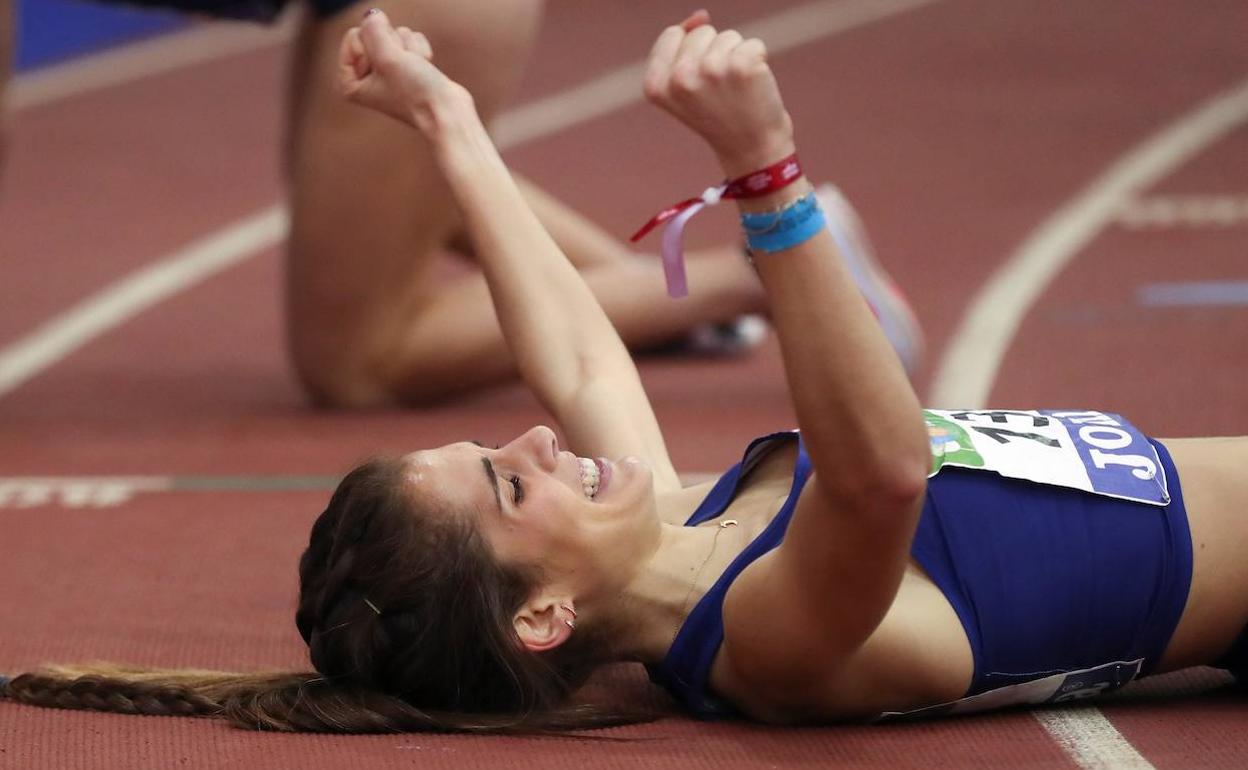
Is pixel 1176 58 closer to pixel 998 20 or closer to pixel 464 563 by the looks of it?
pixel 998 20

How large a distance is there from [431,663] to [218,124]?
6.29 m

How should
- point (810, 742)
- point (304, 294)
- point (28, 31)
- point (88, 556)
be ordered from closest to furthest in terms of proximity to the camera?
point (810, 742) → point (88, 556) → point (304, 294) → point (28, 31)

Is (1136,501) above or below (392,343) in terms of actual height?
above

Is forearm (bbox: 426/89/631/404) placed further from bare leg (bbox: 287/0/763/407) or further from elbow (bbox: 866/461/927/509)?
bare leg (bbox: 287/0/763/407)

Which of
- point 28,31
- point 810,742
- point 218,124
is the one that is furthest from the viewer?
point 28,31

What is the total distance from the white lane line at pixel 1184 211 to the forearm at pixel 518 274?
3697 mm

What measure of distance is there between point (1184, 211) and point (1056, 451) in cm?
422

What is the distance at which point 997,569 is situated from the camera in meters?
2.57

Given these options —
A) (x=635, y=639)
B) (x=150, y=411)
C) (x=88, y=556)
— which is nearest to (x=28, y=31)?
(x=150, y=411)

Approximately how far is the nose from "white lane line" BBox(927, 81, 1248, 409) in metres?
1.96

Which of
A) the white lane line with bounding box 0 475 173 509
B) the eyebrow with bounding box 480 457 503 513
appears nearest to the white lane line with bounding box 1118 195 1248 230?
the white lane line with bounding box 0 475 173 509

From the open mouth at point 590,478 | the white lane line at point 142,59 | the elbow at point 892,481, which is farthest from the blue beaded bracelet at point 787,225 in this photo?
the white lane line at point 142,59

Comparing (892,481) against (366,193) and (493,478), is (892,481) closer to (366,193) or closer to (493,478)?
(493,478)

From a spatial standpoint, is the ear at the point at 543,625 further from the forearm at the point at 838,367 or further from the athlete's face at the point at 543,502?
the forearm at the point at 838,367
